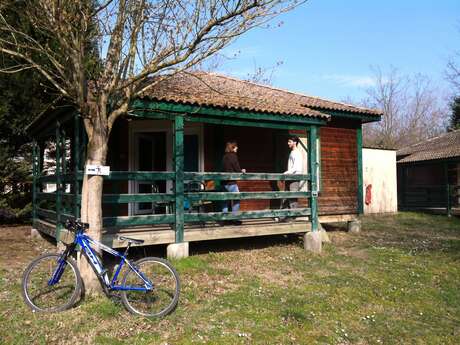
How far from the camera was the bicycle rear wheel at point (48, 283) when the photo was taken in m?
5.03

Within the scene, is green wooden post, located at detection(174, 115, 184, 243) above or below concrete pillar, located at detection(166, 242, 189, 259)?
above

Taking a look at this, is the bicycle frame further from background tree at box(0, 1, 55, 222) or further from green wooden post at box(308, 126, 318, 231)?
background tree at box(0, 1, 55, 222)

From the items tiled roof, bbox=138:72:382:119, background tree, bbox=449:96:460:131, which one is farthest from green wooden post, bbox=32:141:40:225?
background tree, bbox=449:96:460:131

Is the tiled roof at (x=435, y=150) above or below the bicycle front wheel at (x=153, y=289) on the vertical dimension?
above

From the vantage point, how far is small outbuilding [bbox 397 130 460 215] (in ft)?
65.5

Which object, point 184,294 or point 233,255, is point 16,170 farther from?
point 184,294

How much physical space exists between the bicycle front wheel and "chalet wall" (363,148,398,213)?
47.9 feet

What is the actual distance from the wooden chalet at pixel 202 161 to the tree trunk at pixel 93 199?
0.96m

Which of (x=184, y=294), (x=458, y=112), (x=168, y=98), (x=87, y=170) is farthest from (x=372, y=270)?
(x=458, y=112)

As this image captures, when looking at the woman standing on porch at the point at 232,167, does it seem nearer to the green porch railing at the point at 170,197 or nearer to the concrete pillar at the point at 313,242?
the green porch railing at the point at 170,197

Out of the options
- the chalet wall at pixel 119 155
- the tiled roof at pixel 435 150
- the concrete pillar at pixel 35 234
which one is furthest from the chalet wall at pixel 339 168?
the tiled roof at pixel 435 150

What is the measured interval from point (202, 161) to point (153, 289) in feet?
18.5

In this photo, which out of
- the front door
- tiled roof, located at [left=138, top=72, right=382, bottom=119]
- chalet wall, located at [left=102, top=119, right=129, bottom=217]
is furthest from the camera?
the front door

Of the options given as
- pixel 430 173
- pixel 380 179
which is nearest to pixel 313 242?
pixel 380 179
